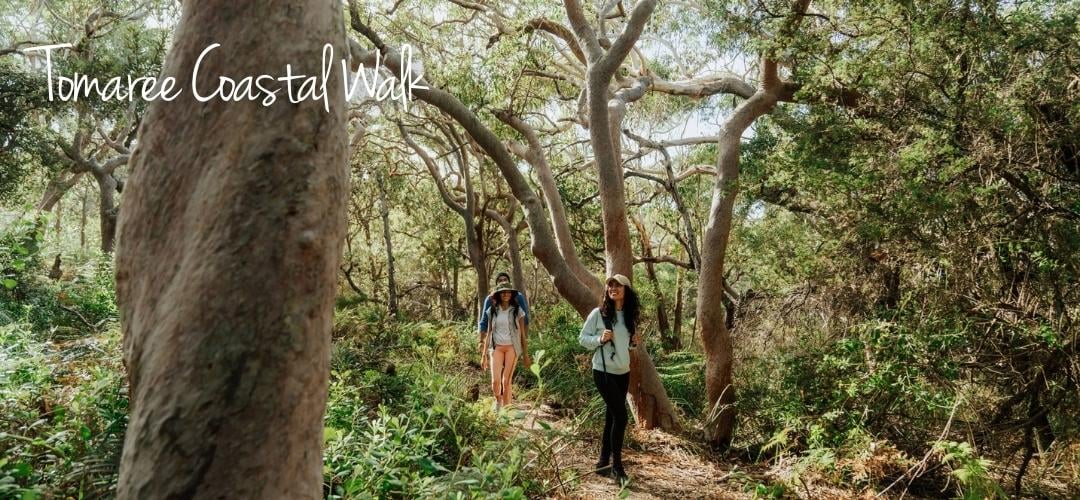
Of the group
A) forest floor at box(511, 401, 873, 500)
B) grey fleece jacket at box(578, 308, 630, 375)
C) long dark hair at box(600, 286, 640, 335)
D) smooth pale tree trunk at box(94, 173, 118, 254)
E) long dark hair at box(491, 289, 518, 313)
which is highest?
smooth pale tree trunk at box(94, 173, 118, 254)

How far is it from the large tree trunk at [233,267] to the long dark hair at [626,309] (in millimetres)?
3813

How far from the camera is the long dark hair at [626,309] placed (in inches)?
226

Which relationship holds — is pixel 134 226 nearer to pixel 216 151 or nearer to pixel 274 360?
pixel 216 151

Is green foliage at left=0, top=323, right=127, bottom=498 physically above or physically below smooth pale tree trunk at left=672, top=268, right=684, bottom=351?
below

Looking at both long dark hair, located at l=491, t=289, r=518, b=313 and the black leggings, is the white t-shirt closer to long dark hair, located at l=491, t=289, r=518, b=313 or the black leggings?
long dark hair, located at l=491, t=289, r=518, b=313

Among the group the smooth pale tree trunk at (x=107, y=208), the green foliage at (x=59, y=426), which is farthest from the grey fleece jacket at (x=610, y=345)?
the smooth pale tree trunk at (x=107, y=208)

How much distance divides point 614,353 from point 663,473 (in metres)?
1.71

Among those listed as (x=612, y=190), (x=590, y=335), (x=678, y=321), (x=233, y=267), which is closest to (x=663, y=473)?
(x=590, y=335)

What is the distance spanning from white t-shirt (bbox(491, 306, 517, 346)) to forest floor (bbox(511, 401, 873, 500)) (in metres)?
0.88

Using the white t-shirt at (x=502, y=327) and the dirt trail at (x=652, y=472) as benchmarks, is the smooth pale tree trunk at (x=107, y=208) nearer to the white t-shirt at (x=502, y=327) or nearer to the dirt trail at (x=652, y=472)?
the white t-shirt at (x=502, y=327)

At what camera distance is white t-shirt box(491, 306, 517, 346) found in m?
7.27

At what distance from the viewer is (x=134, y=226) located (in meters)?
2.19

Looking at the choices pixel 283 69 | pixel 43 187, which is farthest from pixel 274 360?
pixel 43 187

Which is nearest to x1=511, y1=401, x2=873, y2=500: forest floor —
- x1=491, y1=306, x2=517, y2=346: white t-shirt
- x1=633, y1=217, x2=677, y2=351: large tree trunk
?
x1=491, y1=306, x2=517, y2=346: white t-shirt
